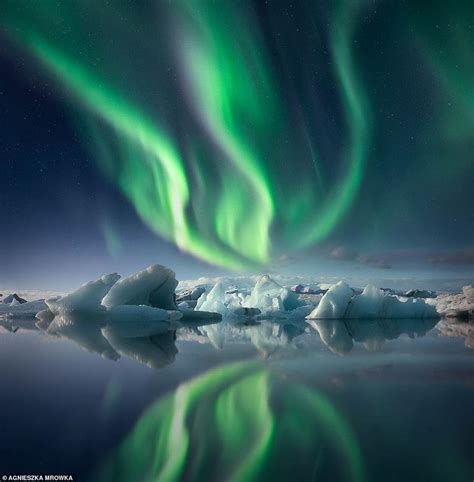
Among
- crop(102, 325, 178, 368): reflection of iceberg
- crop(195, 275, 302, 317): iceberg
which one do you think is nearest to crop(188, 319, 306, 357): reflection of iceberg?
crop(102, 325, 178, 368): reflection of iceberg

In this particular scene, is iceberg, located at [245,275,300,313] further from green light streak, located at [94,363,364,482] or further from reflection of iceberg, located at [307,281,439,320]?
green light streak, located at [94,363,364,482]

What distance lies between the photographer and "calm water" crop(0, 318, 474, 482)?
9.77 feet

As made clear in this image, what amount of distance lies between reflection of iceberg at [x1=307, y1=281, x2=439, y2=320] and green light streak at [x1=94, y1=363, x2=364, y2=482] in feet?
76.1

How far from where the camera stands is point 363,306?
28547 millimetres

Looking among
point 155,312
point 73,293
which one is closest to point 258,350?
point 155,312

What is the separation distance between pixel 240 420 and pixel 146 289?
75.9 ft

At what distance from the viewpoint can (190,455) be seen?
10.5 ft

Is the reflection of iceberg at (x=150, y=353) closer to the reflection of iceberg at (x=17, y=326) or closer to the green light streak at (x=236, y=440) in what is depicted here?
the green light streak at (x=236, y=440)

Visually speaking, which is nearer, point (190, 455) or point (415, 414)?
point (190, 455)

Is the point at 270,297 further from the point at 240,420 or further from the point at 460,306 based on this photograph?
the point at 240,420

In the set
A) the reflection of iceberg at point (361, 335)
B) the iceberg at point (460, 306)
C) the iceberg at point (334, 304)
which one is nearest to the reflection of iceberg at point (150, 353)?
the reflection of iceberg at point (361, 335)

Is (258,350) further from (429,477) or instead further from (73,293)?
(73,293)

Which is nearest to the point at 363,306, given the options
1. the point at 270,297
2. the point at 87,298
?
the point at 270,297

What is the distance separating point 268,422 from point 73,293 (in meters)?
22.9
